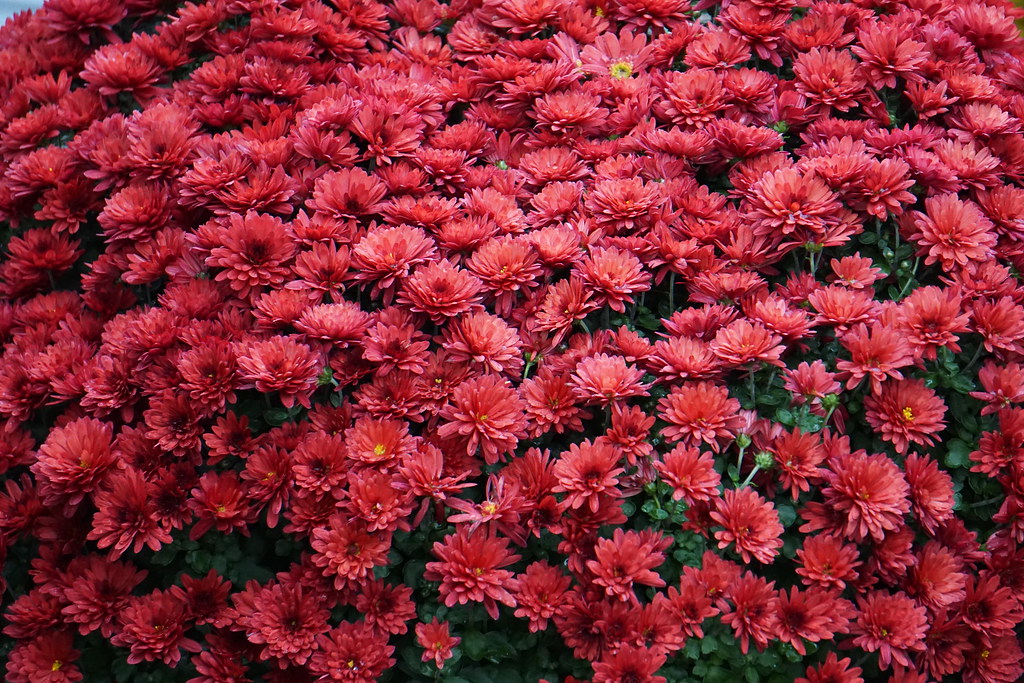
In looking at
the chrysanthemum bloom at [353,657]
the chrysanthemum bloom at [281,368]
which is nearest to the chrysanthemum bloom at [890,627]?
the chrysanthemum bloom at [353,657]

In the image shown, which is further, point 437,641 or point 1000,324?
point 1000,324

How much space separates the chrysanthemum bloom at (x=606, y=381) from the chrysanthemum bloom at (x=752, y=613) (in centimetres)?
38

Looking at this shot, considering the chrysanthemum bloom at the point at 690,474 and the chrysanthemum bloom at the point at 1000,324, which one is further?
the chrysanthemum bloom at the point at 1000,324

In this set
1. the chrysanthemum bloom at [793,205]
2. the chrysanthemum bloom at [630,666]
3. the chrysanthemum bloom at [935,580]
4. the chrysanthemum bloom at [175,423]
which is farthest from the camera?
the chrysanthemum bloom at [793,205]

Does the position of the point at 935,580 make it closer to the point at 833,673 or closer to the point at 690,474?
the point at 833,673

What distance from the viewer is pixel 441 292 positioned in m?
1.79

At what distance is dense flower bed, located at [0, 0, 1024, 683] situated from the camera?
1646 millimetres

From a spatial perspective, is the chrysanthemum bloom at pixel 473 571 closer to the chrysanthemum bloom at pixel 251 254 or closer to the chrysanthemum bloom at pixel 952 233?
the chrysanthemum bloom at pixel 251 254

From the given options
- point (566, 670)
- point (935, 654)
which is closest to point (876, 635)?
point (935, 654)

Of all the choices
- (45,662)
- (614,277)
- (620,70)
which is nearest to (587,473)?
(614,277)

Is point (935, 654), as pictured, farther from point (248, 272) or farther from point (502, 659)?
point (248, 272)

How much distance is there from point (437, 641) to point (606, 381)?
0.54 metres

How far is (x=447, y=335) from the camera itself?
1.82 meters

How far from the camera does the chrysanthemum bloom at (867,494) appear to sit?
1.62 metres
